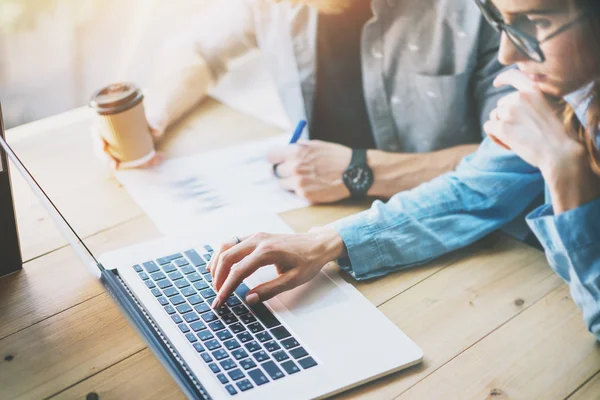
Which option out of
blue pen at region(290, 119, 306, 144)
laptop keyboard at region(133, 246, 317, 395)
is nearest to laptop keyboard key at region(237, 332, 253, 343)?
laptop keyboard at region(133, 246, 317, 395)

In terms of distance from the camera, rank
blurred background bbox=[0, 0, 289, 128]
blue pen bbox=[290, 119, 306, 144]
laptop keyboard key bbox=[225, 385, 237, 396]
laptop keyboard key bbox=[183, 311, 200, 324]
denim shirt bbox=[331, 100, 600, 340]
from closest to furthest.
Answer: laptop keyboard key bbox=[225, 385, 237, 396], laptop keyboard key bbox=[183, 311, 200, 324], denim shirt bbox=[331, 100, 600, 340], blue pen bbox=[290, 119, 306, 144], blurred background bbox=[0, 0, 289, 128]

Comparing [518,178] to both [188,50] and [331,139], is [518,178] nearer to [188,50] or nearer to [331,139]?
[331,139]

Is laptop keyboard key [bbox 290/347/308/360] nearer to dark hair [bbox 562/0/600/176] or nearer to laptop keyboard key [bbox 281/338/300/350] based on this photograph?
laptop keyboard key [bbox 281/338/300/350]

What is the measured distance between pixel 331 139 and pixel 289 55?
18cm

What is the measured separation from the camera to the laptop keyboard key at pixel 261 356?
751 mm

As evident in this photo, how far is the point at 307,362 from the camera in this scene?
75 cm

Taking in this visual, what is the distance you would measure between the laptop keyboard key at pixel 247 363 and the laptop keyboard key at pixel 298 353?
0.15ft

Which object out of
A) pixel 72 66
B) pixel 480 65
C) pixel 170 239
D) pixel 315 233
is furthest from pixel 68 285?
pixel 72 66

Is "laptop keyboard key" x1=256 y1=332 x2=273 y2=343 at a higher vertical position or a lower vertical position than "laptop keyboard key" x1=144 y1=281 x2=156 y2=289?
higher

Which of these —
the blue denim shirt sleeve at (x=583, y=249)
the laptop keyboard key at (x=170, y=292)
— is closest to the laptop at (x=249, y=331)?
the laptop keyboard key at (x=170, y=292)

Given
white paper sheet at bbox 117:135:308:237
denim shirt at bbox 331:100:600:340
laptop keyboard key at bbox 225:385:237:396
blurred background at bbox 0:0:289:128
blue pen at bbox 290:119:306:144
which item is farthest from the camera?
blurred background at bbox 0:0:289:128

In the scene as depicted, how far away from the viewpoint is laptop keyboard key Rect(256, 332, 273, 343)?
2.55 feet

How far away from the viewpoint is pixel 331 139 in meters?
1.29

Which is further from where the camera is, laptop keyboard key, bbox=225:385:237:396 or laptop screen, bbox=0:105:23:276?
laptop screen, bbox=0:105:23:276
